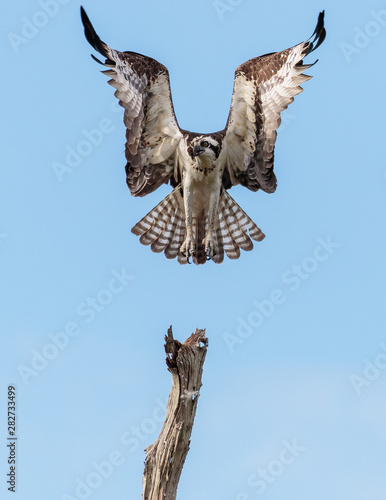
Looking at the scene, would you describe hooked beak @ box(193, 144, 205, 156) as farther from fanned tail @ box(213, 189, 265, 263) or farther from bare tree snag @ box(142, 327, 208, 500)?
bare tree snag @ box(142, 327, 208, 500)

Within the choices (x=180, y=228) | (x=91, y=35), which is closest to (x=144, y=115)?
(x=91, y=35)

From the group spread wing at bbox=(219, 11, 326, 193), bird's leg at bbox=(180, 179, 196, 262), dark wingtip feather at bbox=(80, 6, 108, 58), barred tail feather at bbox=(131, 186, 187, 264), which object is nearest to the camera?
dark wingtip feather at bbox=(80, 6, 108, 58)

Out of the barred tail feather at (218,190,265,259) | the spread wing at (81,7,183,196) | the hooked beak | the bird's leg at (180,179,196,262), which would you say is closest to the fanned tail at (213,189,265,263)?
the barred tail feather at (218,190,265,259)

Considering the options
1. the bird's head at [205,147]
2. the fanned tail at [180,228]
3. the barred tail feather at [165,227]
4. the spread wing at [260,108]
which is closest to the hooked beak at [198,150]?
the bird's head at [205,147]

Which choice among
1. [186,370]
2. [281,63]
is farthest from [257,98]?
[186,370]

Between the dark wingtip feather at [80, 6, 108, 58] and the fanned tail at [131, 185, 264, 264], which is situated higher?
the dark wingtip feather at [80, 6, 108, 58]

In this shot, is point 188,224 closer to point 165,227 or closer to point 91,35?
point 165,227

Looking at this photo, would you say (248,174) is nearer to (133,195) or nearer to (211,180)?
(211,180)
